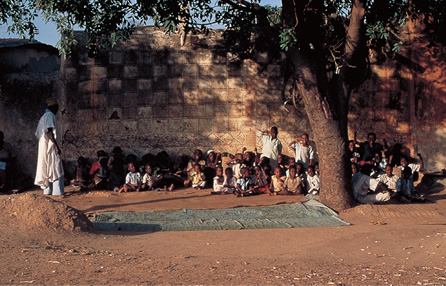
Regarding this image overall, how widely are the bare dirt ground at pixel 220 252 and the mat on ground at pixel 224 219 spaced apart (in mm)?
322

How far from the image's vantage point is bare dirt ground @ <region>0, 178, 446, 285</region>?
543 cm

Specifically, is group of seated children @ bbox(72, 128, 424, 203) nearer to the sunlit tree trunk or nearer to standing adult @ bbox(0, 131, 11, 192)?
the sunlit tree trunk

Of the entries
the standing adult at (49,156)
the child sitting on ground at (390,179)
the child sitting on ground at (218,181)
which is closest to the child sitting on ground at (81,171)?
the standing adult at (49,156)

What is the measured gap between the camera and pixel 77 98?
1336 centimetres

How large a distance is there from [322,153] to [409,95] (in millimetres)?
4117

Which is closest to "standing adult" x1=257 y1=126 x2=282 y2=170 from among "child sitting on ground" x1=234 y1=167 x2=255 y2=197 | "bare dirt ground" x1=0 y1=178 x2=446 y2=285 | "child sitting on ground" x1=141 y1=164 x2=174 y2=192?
"child sitting on ground" x1=234 y1=167 x2=255 y2=197

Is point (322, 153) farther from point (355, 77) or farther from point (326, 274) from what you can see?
point (326, 274)

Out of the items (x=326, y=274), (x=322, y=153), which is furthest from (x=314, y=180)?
(x=326, y=274)

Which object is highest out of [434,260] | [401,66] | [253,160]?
[401,66]

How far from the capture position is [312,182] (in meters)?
11.6

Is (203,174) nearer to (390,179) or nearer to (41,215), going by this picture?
(390,179)

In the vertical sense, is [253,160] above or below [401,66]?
below

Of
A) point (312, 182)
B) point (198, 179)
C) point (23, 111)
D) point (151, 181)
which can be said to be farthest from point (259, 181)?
point (23, 111)

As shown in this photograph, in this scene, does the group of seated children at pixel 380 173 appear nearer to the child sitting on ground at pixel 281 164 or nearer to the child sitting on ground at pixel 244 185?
the child sitting on ground at pixel 281 164
